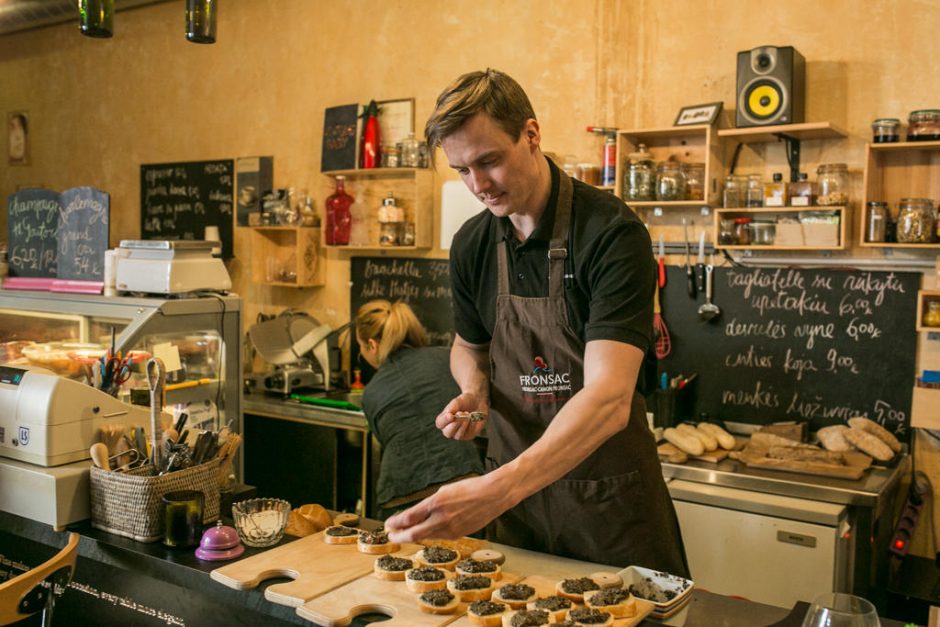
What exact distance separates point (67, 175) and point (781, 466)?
5.54 m

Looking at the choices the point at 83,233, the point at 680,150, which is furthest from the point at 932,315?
the point at 83,233

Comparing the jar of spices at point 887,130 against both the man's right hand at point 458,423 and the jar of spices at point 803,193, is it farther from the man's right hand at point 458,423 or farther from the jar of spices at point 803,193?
the man's right hand at point 458,423

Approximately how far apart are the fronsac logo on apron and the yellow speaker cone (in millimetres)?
1964

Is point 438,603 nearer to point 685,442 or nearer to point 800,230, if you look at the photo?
point 685,442

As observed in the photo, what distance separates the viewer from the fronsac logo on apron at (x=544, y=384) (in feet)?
6.78

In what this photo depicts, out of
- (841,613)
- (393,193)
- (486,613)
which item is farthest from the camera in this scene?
(393,193)

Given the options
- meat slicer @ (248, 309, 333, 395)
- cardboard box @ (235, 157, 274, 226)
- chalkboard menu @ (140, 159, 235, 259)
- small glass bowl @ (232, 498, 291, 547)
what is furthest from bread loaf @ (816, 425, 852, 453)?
chalkboard menu @ (140, 159, 235, 259)

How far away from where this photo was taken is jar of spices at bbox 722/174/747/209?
3.70 metres

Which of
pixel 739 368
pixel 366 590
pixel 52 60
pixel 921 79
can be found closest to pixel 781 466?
pixel 739 368

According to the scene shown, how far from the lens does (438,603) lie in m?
1.60

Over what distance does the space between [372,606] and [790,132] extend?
2.68 metres

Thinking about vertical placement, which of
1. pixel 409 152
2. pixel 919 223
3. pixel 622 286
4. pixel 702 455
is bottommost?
pixel 702 455

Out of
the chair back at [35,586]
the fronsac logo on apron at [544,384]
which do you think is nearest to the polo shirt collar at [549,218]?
A: the fronsac logo on apron at [544,384]

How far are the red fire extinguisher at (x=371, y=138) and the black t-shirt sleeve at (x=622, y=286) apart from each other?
10.1 ft
